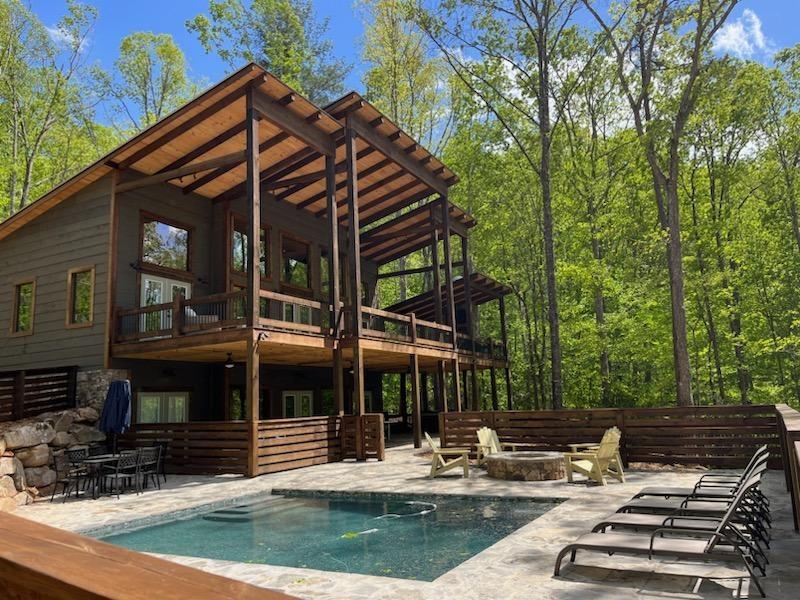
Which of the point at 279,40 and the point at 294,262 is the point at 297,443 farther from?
the point at 279,40

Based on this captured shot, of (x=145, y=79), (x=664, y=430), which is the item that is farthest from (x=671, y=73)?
(x=145, y=79)

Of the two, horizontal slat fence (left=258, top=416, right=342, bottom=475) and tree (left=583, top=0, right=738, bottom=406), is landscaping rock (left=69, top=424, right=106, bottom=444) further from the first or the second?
tree (left=583, top=0, right=738, bottom=406)

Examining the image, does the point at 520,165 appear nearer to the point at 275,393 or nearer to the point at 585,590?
the point at 275,393

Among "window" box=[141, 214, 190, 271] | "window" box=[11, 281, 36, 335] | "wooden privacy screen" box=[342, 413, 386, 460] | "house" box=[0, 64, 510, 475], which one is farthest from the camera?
"window" box=[11, 281, 36, 335]

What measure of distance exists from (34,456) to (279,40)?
24.3 metres

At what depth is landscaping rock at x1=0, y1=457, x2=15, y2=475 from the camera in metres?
9.93

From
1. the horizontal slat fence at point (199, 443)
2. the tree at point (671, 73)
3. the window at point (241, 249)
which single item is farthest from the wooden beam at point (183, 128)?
the tree at point (671, 73)

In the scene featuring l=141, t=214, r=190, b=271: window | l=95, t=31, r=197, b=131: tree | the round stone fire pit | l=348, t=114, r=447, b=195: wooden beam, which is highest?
l=95, t=31, r=197, b=131: tree

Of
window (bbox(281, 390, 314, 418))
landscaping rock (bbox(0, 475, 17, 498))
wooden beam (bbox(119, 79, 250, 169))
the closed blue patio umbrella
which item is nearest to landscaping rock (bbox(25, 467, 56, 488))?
landscaping rock (bbox(0, 475, 17, 498))

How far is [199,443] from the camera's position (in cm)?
1273

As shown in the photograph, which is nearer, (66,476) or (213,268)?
(66,476)

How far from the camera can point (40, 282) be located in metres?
16.5

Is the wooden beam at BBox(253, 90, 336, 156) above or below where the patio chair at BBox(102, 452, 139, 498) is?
above

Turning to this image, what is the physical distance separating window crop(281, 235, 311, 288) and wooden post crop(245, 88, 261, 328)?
662 cm
